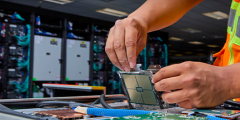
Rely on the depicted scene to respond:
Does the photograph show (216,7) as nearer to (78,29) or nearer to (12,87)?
(78,29)

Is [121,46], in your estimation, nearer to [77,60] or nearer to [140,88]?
[140,88]

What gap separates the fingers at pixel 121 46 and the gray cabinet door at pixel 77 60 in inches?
205

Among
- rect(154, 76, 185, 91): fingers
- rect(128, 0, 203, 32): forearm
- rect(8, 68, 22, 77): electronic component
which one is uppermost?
rect(128, 0, 203, 32): forearm

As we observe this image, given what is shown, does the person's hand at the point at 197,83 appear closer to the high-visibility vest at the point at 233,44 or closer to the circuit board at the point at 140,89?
the circuit board at the point at 140,89

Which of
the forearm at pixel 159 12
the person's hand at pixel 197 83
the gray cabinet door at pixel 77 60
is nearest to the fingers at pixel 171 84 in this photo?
the person's hand at pixel 197 83

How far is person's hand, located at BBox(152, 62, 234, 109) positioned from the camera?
1.57 ft

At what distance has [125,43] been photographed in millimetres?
711

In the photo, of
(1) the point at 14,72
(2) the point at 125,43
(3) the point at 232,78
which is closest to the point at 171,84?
(3) the point at 232,78

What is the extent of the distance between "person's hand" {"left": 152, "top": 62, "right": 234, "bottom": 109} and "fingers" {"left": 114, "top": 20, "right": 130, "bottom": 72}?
0.23 metres

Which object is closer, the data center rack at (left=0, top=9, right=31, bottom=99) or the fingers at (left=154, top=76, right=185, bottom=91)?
the fingers at (left=154, top=76, right=185, bottom=91)

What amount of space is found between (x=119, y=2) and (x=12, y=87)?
12.6 ft

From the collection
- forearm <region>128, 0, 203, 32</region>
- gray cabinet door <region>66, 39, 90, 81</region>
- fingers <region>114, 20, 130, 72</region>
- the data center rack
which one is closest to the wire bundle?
the data center rack

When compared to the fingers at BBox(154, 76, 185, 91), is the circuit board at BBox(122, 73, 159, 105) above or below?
below

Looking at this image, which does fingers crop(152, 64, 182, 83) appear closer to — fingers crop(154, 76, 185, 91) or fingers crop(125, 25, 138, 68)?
fingers crop(154, 76, 185, 91)
